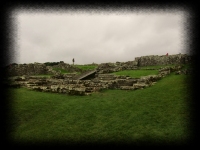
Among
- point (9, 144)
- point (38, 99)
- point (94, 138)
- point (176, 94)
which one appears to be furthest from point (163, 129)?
point (38, 99)

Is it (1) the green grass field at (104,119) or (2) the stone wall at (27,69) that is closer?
(1) the green grass field at (104,119)

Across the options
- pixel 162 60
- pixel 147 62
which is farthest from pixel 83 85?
pixel 147 62

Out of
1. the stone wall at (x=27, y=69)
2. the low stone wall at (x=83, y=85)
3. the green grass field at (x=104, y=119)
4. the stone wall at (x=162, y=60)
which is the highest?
the stone wall at (x=162, y=60)

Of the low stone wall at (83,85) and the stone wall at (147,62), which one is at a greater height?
the stone wall at (147,62)

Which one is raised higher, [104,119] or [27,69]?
[27,69]

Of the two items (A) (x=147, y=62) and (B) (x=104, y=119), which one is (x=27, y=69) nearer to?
(A) (x=147, y=62)

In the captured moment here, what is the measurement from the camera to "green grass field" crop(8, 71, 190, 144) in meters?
7.56

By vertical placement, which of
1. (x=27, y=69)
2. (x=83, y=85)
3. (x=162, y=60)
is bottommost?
(x=83, y=85)

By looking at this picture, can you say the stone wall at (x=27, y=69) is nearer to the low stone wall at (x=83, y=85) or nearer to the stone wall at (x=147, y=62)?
the stone wall at (x=147, y=62)

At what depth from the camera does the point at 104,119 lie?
31.1 feet

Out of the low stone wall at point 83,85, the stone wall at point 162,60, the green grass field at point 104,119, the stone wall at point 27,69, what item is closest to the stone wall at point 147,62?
the stone wall at point 162,60

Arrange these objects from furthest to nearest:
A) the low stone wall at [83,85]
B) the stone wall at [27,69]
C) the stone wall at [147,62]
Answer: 1. the stone wall at [27,69]
2. the stone wall at [147,62]
3. the low stone wall at [83,85]

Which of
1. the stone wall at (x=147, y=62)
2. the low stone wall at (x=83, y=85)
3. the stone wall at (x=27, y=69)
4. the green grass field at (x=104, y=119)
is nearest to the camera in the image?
the green grass field at (x=104, y=119)

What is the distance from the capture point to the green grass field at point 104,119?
298 inches
